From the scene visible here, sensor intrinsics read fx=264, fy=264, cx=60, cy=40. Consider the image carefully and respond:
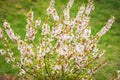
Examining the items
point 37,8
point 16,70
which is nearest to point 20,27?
point 37,8

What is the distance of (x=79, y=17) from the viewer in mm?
6617

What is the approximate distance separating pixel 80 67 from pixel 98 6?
1083 cm

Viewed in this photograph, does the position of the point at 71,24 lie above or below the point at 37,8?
below

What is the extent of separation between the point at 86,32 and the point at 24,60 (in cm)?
170

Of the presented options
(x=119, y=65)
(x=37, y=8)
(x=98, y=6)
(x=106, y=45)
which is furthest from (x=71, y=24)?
(x=98, y=6)

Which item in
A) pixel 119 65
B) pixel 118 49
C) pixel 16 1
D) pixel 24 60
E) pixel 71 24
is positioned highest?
pixel 16 1

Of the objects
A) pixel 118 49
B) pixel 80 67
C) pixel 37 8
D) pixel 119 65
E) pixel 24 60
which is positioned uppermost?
pixel 37 8

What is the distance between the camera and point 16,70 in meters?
9.39

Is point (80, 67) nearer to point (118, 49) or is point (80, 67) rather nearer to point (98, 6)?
point (118, 49)

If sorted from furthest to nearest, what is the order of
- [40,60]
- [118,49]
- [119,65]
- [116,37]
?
1. [116,37]
2. [118,49]
3. [119,65]
4. [40,60]

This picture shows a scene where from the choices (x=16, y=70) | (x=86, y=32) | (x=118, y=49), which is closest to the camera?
(x=86, y=32)

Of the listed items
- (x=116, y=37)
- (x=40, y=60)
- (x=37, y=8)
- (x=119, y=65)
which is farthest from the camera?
(x=37, y=8)

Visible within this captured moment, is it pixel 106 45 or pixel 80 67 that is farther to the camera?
pixel 106 45

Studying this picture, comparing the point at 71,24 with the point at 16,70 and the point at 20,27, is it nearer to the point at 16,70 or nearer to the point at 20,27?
the point at 16,70
